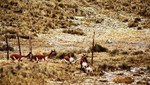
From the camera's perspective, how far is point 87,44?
39.9 m

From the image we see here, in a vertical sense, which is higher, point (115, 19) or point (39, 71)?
point (39, 71)

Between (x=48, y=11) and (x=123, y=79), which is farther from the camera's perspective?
(x=48, y=11)

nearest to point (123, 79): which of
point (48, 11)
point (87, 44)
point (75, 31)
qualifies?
point (87, 44)

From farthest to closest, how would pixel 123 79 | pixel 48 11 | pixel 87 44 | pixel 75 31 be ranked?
pixel 48 11, pixel 75 31, pixel 87 44, pixel 123 79

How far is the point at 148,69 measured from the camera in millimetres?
24266

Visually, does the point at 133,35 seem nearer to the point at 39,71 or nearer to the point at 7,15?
the point at 7,15

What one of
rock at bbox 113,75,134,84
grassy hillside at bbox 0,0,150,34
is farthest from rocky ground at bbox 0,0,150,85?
grassy hillside at bbox 0,0,150,34

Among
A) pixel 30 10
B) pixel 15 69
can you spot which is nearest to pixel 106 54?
pixel 15 69

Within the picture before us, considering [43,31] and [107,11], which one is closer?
[43,31]

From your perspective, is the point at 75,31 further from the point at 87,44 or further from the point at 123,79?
the point at 123,79

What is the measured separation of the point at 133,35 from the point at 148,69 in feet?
72.2

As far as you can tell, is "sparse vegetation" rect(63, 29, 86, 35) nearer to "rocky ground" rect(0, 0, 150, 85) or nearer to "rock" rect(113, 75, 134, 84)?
"rocky ground" rect(0, 0, 150, 85)

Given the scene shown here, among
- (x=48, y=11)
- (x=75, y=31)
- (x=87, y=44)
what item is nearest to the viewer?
(x=87, y=44)

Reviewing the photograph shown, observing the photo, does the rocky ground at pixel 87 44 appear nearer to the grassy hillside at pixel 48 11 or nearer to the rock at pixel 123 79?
the rock at pixel 123 79
